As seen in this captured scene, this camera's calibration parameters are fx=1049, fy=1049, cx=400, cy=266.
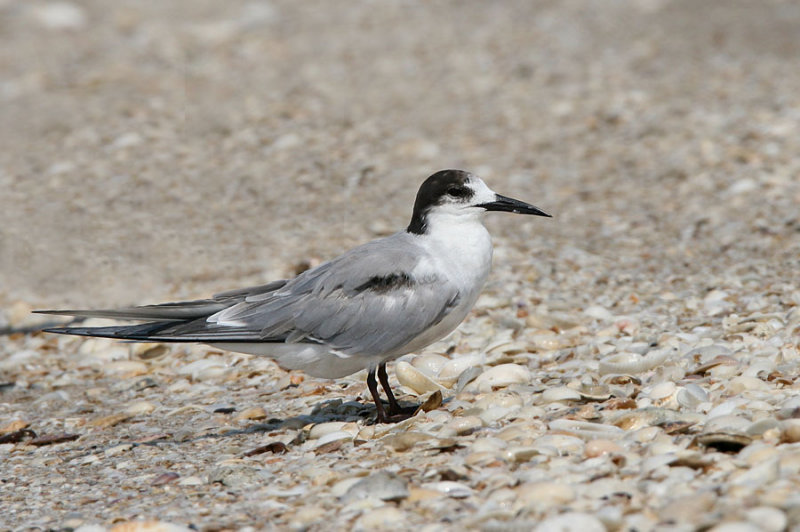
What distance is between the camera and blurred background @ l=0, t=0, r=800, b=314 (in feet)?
19.9

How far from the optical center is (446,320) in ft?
12.7

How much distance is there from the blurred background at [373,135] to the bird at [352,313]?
151 centimetres

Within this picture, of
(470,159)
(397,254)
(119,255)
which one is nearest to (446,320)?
(397,254)

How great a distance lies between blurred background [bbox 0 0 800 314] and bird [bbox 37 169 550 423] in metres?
1.51

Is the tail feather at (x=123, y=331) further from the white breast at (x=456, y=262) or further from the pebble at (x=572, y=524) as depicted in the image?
the pebble at (x=572, y=524)

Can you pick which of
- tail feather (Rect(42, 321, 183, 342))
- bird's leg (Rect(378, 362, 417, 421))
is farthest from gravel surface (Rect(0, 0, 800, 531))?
tail feather (Rect(42, 321, 183, 342))

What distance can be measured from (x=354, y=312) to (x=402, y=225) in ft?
8.50

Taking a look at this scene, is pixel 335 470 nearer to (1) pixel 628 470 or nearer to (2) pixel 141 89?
(1) pixel 628 470

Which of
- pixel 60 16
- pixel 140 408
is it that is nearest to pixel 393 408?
pixel 140 408

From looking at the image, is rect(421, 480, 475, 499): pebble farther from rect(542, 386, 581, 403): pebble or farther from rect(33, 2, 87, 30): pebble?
rect(33, 2, 87, 30): pebble

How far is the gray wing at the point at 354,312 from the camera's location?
3.80 metres

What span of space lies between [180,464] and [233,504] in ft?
1.70

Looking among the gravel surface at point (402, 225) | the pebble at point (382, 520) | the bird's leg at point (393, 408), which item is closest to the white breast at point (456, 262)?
the bird's leg at point (393, 408)

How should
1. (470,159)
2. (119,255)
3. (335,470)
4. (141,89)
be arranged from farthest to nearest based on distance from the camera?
(141,89) < (470,159) < (119,255) < (335,470)
